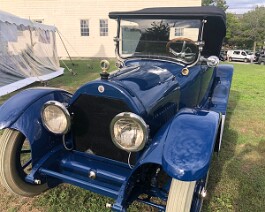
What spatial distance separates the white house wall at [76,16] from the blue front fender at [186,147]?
1749 cm

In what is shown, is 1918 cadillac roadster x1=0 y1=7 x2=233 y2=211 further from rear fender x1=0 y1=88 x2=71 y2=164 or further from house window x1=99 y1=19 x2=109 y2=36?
house window x1=99 y1=19 x2=109 y2=36

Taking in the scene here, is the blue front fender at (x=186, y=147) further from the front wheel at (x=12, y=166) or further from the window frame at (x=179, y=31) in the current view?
the window frame at (x=179, y=31)

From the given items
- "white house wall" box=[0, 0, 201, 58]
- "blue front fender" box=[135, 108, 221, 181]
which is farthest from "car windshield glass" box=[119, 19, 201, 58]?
"white house wall" box=[0, 0, 201, 58]

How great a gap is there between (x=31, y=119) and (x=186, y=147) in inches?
60.4

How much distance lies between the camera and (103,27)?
1898 centimetres

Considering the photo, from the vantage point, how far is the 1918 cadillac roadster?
1.89m

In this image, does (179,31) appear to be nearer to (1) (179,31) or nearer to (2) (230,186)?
(1) (179,31)

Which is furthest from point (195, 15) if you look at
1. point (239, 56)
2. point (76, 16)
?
point (239, 56)

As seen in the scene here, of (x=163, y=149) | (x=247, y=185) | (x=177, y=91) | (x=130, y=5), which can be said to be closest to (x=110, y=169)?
Answer: (x=163, y=149)

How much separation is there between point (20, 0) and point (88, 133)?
65.8 feet

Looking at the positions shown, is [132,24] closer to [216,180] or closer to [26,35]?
[216,180]

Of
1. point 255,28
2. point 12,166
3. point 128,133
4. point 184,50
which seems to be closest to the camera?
point 128,133

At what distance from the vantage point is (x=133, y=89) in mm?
2389

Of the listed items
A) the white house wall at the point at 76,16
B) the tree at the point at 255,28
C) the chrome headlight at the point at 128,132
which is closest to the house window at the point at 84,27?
the white house wall at the point at 76,16
